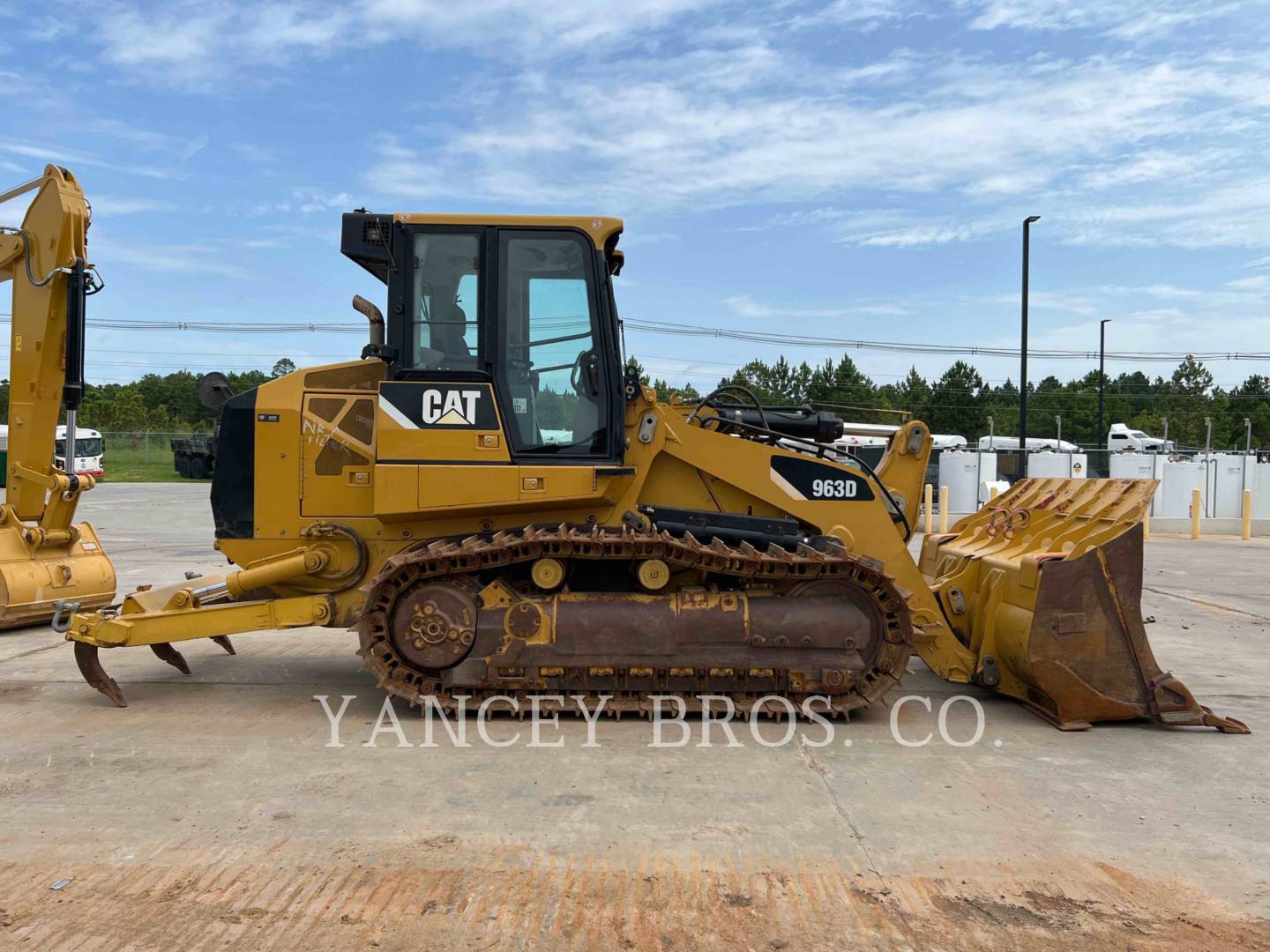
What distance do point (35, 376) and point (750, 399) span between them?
598 cm

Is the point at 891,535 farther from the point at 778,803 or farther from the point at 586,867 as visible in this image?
the point at 586,867

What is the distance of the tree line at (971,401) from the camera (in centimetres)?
5338

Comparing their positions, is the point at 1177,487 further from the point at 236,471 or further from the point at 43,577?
the point at 43,577

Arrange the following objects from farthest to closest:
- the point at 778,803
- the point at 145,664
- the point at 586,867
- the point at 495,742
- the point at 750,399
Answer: the point at 145,664, the point at 750,399, the point at 495,742, the point at 778,803, the point at 586,867

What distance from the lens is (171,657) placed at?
6.68m

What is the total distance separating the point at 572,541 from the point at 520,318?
154cm

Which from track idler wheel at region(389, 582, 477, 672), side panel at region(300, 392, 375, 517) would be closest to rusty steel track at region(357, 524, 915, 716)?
track idler wheel at region(389, 582, 477, 672)

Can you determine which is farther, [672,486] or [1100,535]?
[672,486]

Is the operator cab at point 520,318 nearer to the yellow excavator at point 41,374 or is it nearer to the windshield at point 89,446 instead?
the yellow excavator at point 41,374

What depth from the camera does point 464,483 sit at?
18.8ft

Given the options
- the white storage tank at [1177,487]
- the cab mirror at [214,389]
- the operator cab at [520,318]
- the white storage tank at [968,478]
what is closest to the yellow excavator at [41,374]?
the cab mirror at [214,389]

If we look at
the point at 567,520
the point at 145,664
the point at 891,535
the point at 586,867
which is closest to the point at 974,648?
the point at 891,535

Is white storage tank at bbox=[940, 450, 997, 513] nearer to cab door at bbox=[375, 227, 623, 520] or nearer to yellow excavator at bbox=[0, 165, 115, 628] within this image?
cab door at bbox=[375, 227, 623, 520]

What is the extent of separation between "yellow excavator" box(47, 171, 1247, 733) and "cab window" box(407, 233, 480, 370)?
13 mm
